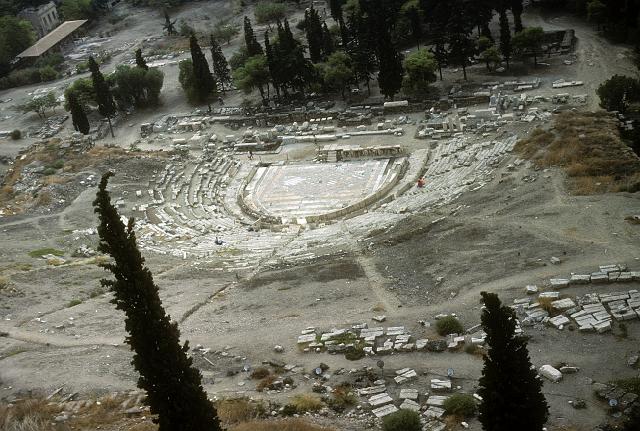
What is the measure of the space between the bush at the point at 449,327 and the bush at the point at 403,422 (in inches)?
194

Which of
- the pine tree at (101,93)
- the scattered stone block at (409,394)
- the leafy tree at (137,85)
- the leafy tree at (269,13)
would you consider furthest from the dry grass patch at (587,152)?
the leafy tree at (269,13)

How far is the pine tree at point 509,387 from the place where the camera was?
1628cm

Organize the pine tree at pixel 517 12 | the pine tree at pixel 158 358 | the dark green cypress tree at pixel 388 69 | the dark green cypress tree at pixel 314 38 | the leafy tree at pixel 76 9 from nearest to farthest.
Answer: the pine tree at pixel 158 358 → the dark green cypress tree at pixel 388 69 → the pine tree at pixel 517 12 → the dark green cypress tree at pixel 314 38 → the leafy tree at pixel 76 9

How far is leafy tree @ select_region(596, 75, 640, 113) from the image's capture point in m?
43.8

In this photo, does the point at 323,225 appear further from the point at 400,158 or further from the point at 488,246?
the point at 488,246

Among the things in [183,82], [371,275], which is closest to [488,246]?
[371,275]

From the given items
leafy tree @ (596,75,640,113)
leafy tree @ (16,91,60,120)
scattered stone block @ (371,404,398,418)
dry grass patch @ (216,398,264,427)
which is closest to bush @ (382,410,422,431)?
scattered stone block @ (371,404,398,418)

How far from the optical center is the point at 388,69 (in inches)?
2191

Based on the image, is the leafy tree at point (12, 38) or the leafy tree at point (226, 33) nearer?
the leafy tree at point (226, 33)

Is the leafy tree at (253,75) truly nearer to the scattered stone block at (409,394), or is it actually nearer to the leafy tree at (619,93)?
the leafy tree at (619,93)

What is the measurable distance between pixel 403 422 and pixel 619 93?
3279 centimetres

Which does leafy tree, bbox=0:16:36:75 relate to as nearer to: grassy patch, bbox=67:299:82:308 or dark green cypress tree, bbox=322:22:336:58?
dark green cypress tree, bbox=322:22:336:58

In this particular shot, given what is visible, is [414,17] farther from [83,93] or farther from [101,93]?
[83,93]

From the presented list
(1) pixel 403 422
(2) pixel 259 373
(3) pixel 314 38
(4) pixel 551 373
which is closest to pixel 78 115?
(3) pixel 314 38
